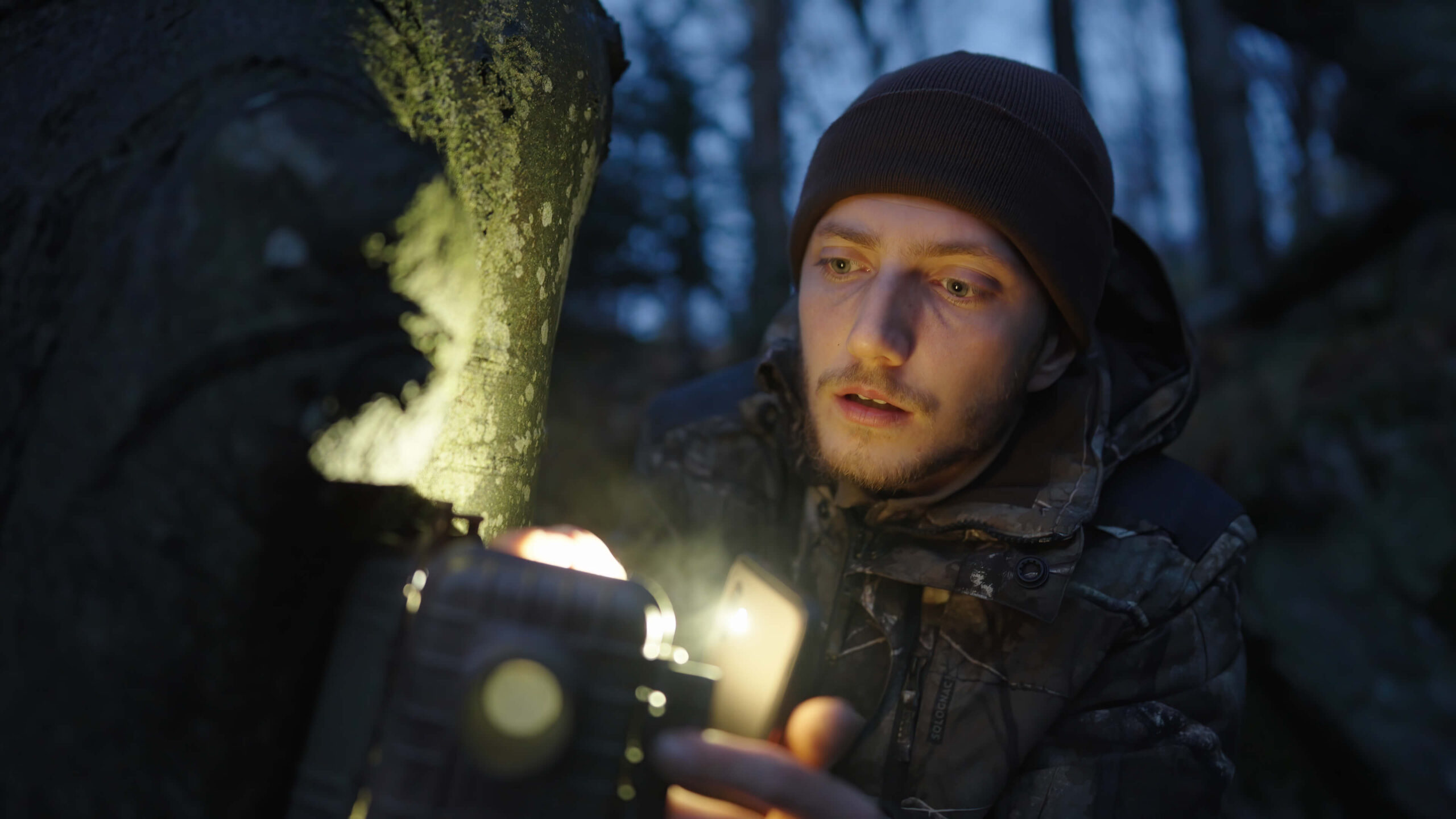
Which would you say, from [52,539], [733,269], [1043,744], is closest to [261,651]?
[52,539]

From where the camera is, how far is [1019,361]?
2064 mm

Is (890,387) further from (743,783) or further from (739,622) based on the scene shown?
(743,783)

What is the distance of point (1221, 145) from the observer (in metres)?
9.27

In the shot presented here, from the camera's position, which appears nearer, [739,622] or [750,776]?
[750,776]

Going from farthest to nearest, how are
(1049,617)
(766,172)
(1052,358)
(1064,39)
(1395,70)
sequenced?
1. (1064,39)
2. (766,172)
3. (1395,70)
4. (1052,358)
5. (1049,617)

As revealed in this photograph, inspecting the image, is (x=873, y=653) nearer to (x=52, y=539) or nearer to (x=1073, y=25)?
(x=52, y=539)

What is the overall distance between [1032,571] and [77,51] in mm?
1935

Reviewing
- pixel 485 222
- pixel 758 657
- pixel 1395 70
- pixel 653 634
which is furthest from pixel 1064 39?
pixel 653 634

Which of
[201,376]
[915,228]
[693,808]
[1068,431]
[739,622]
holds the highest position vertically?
[915,228]

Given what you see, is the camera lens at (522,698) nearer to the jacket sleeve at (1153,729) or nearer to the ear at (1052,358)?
the jacket sleeve at (1153,729)

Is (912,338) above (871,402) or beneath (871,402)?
above

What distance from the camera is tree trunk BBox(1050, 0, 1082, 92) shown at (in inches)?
334

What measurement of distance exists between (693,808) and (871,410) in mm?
1141

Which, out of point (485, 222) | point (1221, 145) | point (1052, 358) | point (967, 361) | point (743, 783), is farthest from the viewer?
point (1221, 145)
